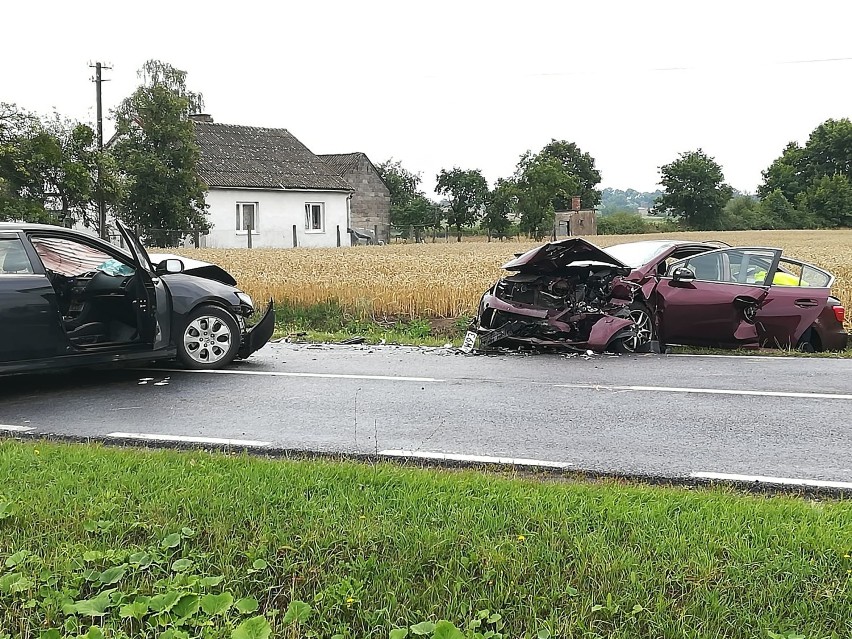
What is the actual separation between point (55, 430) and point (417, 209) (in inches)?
2571

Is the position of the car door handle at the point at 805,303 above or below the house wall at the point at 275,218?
below

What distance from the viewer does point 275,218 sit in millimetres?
50938

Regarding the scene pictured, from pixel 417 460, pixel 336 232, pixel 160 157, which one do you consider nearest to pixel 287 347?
pixel 417 460

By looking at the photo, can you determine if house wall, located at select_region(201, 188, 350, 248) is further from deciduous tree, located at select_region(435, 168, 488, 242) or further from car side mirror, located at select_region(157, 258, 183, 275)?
car side mirror, located at select_region(157, 258, 183, 275)

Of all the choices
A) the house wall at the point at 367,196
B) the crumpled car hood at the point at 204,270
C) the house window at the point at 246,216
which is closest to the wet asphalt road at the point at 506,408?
the crumpled car hood at the point at 204,270

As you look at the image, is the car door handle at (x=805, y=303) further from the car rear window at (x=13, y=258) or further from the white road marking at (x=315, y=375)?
the car rear window at (x=13, y=258)

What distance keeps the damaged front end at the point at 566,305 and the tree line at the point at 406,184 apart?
4.87m

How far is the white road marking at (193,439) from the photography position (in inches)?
261

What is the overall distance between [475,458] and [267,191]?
150 feet

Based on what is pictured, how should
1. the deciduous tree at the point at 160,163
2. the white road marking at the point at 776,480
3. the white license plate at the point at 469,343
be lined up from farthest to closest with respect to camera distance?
1. the deciduous tree at the point at 160,163
2. the white license plate at the point at 469,343
3. the white road marking at the point at 776,480

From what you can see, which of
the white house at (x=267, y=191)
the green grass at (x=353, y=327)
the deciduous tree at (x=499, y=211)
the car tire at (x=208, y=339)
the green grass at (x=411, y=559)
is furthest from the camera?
the deciduous tree at (x=499, y=211)

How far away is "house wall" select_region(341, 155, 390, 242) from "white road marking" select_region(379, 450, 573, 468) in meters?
60.2

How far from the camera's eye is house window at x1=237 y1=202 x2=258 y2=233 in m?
49.7

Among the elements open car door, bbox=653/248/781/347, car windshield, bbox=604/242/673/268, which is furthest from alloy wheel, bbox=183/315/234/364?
open car door, bbox=653/248/781/347
